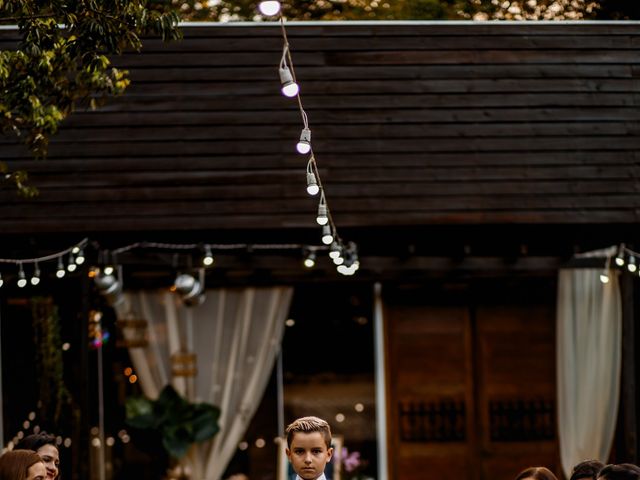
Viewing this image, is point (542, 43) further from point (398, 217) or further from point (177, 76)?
point (177, 76)

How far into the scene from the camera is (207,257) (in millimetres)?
11141

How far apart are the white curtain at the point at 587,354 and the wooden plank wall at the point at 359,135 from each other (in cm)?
92

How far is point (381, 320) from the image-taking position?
41.3 ft

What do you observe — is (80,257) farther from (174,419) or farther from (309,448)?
(309,448)

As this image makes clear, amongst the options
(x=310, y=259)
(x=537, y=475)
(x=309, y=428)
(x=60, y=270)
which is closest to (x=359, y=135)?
(x=310, y=259)

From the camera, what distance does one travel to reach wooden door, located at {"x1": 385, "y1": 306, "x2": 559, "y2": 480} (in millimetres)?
12539

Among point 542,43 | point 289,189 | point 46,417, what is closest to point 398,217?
point 289,189

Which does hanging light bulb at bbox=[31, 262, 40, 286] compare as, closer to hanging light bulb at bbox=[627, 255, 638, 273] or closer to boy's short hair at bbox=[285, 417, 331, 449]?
boy's short hair at bbox=[285, 417, 331, 449]

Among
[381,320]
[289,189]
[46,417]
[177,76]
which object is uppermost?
[177,76]

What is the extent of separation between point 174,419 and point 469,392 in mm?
3031

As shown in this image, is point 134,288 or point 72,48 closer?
point 72,48

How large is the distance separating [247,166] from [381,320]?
2151 mm

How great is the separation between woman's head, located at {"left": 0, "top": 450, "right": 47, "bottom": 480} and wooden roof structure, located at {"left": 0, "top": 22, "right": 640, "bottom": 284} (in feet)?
17.0

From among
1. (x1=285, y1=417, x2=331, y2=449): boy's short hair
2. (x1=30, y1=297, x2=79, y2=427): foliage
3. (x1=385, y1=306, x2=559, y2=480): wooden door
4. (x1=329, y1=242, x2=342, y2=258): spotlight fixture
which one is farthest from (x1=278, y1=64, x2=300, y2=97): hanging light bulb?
(x1=385, y1=306, x2=559, y2=480): wooden door
